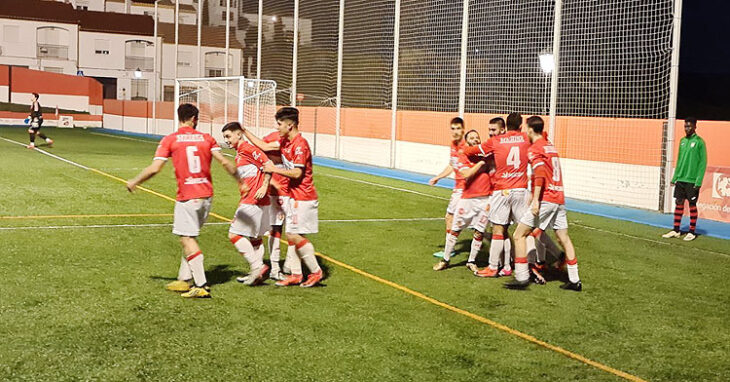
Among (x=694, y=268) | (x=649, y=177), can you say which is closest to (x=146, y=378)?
(x=694, y=268)

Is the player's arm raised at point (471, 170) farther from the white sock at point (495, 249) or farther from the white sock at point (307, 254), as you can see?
the white sock at point (307, 254)

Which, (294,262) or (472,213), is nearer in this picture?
(294,262)

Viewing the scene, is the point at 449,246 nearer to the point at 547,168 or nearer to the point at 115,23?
the point at 547,168

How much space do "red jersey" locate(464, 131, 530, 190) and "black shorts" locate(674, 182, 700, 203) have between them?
202 inches

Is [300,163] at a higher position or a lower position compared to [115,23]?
lower

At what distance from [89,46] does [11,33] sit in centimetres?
612

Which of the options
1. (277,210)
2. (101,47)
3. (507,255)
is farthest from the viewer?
(101,47)

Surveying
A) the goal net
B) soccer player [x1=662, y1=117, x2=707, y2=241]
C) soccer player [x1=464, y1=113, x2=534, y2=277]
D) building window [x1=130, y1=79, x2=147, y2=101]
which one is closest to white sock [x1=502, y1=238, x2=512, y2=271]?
soccer player [x1=464, y1=113, x2=534, y2=277]

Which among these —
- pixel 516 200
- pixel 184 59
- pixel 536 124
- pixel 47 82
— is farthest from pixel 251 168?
pixel 184 59

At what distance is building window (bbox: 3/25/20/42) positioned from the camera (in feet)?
211

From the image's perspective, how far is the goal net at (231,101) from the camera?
1203 inches

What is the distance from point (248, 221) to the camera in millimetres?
8367

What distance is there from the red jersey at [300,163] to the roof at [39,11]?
6380 cm

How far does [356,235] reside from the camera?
40.0 feet
